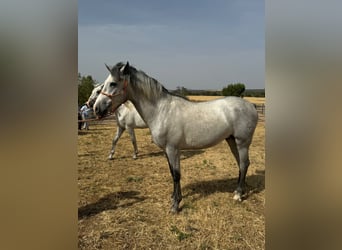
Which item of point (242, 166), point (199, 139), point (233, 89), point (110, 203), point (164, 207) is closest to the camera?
point (199, 139)

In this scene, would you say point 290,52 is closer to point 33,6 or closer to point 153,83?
point 33,6

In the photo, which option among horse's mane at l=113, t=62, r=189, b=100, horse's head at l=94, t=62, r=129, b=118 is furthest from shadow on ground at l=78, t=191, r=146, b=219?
horse's mane at l=113, t=62, r=189, b=100

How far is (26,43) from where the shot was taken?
58 cm

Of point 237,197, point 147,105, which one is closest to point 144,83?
point 147,105

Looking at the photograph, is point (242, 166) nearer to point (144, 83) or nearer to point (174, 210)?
point (174, 210)

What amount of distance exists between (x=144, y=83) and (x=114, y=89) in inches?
15.6

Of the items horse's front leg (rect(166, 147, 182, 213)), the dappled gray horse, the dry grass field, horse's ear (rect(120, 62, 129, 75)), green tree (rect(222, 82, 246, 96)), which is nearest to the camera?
the dry grass field

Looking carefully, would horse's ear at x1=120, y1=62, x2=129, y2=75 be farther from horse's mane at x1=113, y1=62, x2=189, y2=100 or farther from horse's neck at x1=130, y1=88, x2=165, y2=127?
horse's neck at x1=130, y1=88, x2=165, y2=127

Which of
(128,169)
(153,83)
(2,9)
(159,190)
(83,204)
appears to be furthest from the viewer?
(128,169)

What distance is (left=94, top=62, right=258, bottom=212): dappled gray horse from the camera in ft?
10.2

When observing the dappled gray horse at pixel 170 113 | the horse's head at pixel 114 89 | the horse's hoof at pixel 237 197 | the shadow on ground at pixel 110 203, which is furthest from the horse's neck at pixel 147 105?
the horse's hoof at pixel 237 197

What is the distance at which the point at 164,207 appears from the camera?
3.48 m

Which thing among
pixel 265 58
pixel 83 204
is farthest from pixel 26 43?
pixel 83 204

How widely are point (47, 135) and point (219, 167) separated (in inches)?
204
